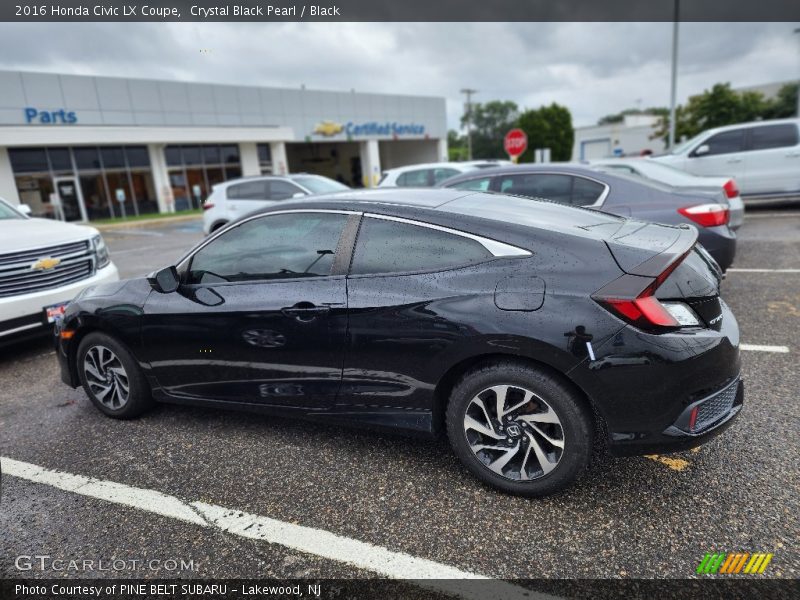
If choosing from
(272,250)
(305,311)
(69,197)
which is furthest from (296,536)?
(69,197)

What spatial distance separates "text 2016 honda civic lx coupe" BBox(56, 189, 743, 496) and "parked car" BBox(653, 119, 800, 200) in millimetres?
10015

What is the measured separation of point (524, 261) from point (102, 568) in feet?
7.85

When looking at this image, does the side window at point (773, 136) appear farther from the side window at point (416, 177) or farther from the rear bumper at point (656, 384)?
the rear bumper at point (656, 384)

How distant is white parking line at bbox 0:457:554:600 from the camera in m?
2.11

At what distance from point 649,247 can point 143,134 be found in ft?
89.7

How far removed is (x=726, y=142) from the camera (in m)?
11.1

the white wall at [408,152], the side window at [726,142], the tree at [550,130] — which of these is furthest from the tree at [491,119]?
the side window at [726,142]

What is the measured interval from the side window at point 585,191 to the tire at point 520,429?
3.55 metres

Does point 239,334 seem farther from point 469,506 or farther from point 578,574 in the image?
point 578,574

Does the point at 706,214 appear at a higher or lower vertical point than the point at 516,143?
lower

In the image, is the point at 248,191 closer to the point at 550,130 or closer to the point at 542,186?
the point at 542,186

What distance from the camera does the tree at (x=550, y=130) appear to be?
186 feet

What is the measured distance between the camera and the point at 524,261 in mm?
2555
